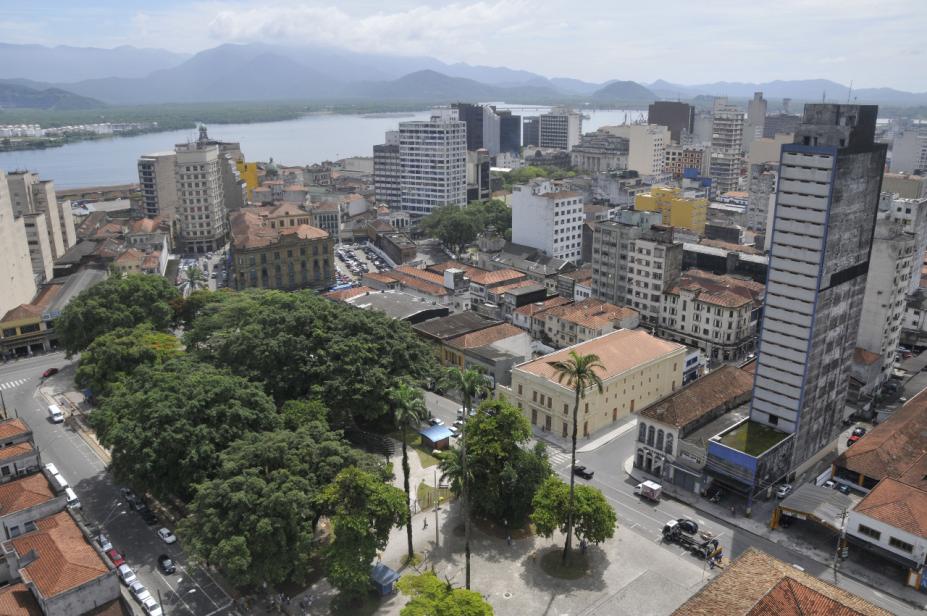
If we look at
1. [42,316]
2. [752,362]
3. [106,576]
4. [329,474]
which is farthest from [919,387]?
[42,316]

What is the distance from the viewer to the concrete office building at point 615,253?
297 feet

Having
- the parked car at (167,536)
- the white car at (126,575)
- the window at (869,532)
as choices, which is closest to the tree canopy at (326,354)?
the parked car at (167,536)

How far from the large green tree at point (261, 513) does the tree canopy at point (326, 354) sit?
43.4 feet

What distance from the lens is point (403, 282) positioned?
9825cm

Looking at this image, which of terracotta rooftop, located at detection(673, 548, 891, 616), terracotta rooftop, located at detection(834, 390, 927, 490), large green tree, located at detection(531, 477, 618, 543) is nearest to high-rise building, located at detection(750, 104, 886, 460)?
terracotta rooftop, located at detection(834, 390, 927, 490)

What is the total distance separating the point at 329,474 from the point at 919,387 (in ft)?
198

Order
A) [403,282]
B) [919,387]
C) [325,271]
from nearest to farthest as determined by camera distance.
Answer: [919,387]
[403,282]
[325,271]

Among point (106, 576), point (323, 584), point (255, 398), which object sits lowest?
point (323, 584)

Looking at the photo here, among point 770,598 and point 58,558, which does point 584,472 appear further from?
point 58,558

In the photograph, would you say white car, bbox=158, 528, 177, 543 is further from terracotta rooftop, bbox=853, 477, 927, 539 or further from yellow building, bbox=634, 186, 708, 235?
yellow building, bbox=634, 186, 708, 235

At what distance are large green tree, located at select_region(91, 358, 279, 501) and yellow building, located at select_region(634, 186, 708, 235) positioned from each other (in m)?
102

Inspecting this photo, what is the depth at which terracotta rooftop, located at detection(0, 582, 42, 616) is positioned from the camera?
3766cm

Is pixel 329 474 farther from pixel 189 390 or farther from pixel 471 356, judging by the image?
pixel 471 356

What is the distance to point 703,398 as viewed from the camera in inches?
2309
